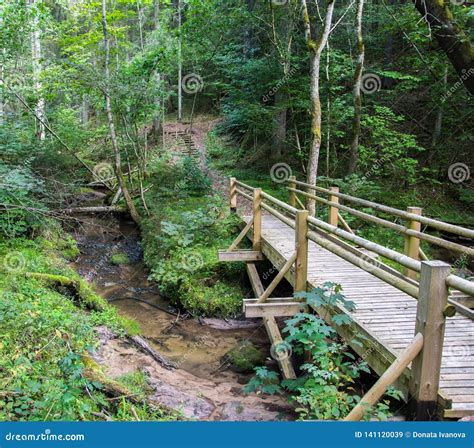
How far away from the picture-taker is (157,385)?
5410 millimetres

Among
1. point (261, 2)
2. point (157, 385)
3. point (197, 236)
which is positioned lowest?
point (157, 385)

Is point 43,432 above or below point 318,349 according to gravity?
below

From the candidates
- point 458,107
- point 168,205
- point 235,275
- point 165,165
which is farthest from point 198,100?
point 235,275

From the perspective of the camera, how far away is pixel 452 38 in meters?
9.42

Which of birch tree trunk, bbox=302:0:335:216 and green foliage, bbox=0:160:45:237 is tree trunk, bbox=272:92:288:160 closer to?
birch tree trunk, bbox=302:0:335:216

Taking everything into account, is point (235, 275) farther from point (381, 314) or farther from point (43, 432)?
point (43, 432)

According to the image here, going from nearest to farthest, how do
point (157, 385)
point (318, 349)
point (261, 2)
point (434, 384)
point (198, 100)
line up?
point (434, 384), point (318, 349), point (157, 385), point (261, 2), point (198, 100)

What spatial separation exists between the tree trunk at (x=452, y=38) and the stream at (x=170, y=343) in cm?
772

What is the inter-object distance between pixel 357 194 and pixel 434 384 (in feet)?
31.6
